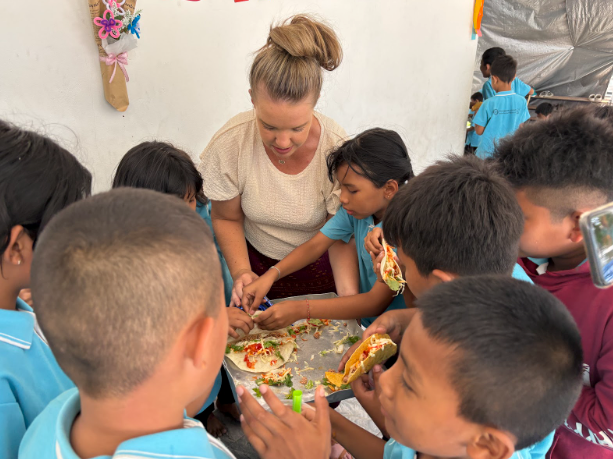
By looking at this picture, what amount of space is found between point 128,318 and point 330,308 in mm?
1250

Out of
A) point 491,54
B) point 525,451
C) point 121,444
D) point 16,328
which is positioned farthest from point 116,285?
point 491,54

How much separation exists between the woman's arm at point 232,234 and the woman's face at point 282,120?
44 centimetres

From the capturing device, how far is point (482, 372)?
854 millimetres

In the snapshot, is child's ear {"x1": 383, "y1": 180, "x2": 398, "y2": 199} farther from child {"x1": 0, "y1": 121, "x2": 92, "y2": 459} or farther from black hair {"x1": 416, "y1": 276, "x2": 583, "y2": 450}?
child {"x1": 0, "y1": 121, "x2": 92, "y2": 459}

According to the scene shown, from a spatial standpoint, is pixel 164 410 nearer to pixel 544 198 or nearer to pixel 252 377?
pixel 252 377

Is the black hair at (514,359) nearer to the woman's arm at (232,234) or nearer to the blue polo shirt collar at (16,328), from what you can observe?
the blue polo shirt collar at (16,328)

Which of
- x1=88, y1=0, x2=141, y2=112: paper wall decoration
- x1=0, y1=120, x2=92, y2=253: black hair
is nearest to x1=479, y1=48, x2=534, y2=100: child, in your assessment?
x1=88, y1=0, x2=141, y2=112: paper wall decoration

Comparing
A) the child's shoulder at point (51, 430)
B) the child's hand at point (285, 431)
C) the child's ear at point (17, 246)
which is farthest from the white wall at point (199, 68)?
the child's hand at point (285, 431)

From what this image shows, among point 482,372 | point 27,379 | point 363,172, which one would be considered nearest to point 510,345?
point 482,372

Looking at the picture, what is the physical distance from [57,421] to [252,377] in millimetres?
799

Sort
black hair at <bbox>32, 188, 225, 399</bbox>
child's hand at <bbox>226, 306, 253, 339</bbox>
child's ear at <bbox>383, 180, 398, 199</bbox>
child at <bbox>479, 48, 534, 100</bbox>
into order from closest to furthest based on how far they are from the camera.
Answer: black hair at <bbox>32, 188, 225, 399</bbox> < child's hand at <bbox>226, 306, 253, 339</bbox> < child's ear at <bbox>383, 180, 398, 199</bbox> < child at <bbox>479, 48, 534, 100</bbox>

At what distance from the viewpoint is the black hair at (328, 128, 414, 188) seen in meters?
1.97

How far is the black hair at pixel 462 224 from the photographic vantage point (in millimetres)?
Result: 1275

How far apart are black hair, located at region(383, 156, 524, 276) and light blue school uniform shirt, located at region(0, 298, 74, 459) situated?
1061 mm
